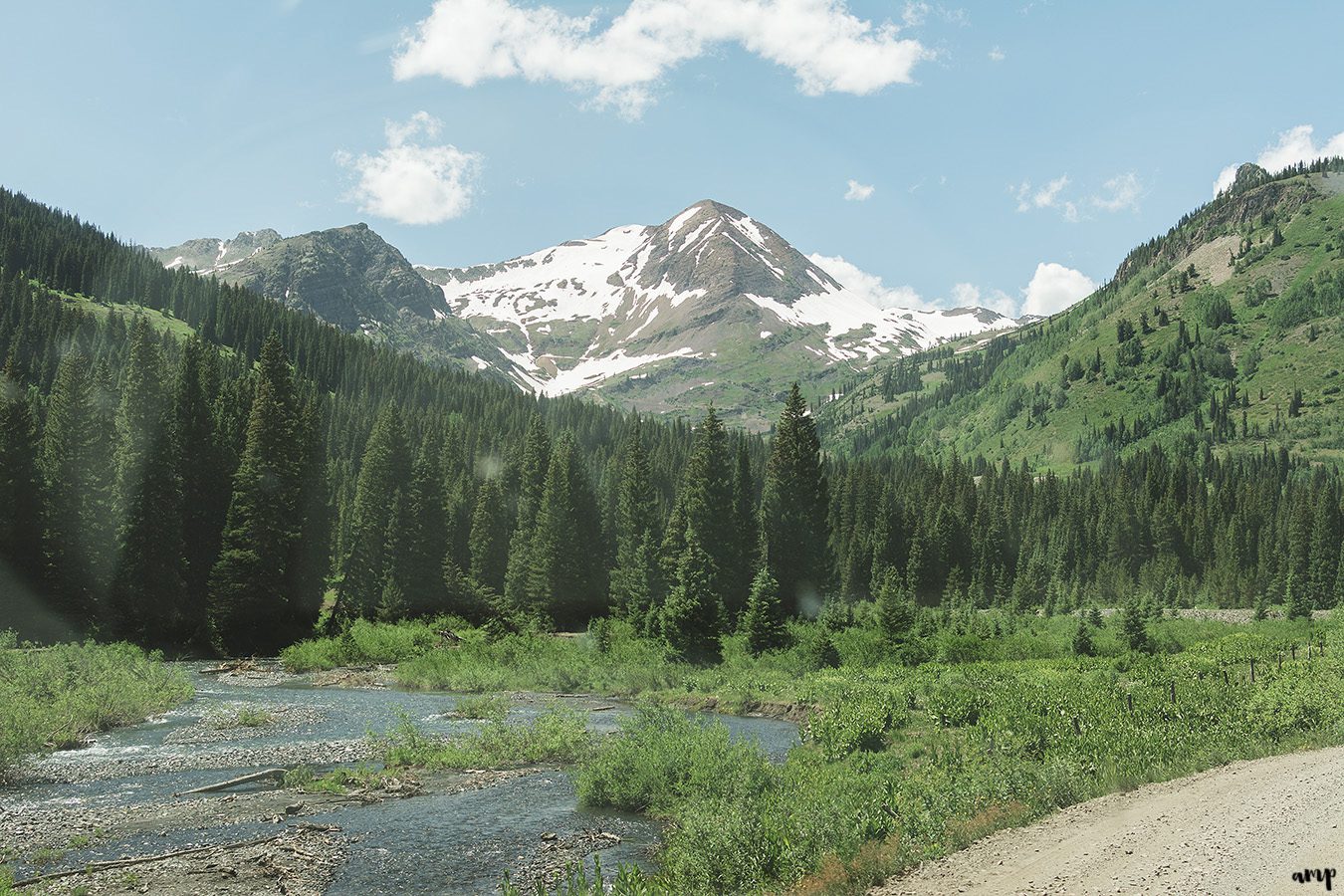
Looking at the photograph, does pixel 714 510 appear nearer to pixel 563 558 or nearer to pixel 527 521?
pixel 563 558

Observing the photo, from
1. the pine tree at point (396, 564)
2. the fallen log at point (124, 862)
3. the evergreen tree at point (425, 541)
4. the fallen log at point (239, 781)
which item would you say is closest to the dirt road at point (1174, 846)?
the fallen log at point (124, 862)

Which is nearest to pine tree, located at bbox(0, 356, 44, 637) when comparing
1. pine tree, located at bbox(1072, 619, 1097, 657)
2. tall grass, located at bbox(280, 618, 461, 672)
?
tall grass, located at bbox(280, 618, 461, 672)

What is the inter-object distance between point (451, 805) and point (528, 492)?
64.6 m

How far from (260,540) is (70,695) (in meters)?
33.8

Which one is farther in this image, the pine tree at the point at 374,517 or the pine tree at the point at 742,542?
the pine tree at the point at 374,517

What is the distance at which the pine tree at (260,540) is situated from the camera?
224 feet

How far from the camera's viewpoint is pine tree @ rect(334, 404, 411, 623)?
80062mm

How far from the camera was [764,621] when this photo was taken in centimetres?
5909

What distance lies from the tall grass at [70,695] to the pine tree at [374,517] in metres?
30.2

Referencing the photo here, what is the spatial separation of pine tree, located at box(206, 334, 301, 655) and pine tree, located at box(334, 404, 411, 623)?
6897 mm

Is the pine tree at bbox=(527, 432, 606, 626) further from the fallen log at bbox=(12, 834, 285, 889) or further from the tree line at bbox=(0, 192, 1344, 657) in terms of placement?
the fallen log at bbox=(12, 834, 285, 889)

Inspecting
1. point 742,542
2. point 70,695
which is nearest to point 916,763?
point 70,695

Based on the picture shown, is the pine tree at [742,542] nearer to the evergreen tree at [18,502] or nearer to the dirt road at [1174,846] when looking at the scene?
the dirt road at [1174,846]

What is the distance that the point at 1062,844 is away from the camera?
17.0m
